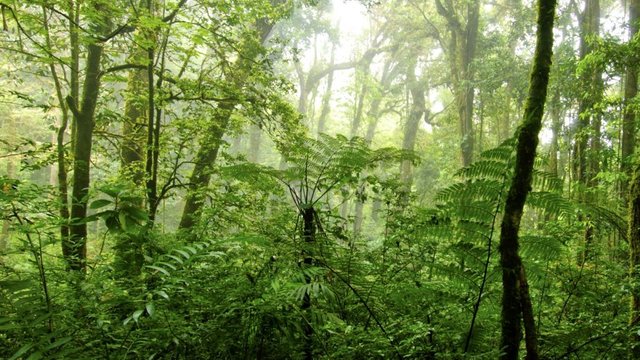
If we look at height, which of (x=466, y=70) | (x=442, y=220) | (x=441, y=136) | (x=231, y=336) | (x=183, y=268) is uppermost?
(x=466, y=70)

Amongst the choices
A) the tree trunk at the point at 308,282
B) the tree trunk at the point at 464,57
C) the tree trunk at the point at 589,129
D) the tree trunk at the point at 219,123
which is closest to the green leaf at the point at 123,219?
the tree trunk at the point at 308,282

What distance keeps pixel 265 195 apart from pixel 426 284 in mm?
3113

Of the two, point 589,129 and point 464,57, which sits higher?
point 464,57

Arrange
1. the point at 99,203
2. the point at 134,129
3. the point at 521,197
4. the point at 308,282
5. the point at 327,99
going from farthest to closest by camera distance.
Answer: the point at 327,99, the point at 134,129, the point at 308,282, the point at 521,197, the point at 99,203

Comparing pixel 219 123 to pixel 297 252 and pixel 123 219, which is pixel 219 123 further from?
pixel 123 219

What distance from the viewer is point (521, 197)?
7.54ft

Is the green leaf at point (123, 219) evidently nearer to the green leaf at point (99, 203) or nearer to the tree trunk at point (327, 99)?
the green leaf at point (99, 203)

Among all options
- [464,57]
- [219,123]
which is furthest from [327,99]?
[219,123]

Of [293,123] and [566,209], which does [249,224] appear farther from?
[566,209]

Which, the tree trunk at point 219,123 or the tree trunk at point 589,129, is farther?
the tree trunk at point 589,129

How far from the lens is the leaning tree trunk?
7.19 ft

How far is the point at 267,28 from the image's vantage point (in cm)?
919

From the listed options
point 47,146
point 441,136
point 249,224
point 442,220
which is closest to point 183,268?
point 442,220

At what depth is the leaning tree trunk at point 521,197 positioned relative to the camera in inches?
86.3
